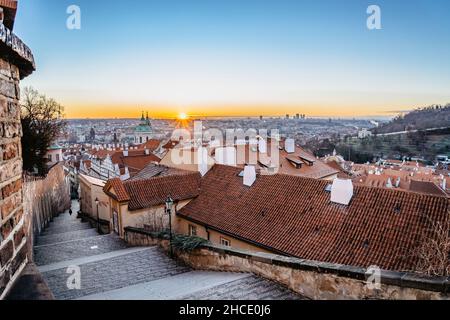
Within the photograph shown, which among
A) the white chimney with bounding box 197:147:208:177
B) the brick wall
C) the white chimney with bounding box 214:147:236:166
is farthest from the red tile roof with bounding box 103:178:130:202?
the brick wall

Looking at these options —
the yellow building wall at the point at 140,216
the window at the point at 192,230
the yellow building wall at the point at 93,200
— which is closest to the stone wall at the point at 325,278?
the window at the point at 192,230

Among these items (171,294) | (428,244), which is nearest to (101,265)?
(171,294)

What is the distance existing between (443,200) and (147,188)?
1058 centimetres

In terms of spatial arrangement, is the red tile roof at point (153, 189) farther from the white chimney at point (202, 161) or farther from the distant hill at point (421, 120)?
the distant hill at point (421, 120)

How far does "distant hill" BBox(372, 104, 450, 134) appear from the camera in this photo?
82.4m

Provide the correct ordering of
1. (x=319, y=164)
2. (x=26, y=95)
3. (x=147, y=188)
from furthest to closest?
(x=319, y=164) → (x=26, y=95) → (x=147, y=188)

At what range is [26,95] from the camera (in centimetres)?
1934

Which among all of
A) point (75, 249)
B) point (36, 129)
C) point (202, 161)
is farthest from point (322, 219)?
point (36, 129)

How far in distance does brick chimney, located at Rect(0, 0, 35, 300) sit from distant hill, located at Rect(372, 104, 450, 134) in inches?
3635

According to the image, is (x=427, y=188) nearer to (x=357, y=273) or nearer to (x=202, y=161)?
(x=202, y=161)

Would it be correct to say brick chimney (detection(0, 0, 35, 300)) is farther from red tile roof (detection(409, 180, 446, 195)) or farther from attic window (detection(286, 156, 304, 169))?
red tile roof (detection(409, 180, 446, 195))

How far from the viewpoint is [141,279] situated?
718 cm
